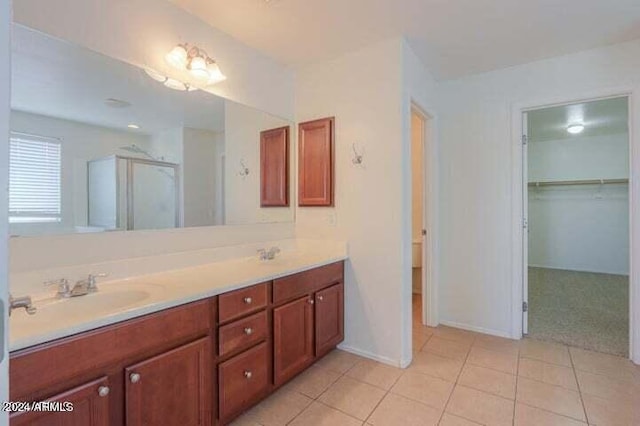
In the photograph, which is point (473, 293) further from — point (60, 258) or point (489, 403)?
point (60, 258)

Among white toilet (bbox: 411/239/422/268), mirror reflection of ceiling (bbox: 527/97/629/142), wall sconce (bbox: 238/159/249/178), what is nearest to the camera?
wall sconce (bbox: 238/159/249/178)

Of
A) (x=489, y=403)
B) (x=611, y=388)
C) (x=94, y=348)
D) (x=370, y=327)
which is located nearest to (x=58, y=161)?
(x=94, y=348)

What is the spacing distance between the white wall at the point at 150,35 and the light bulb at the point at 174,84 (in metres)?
0.07

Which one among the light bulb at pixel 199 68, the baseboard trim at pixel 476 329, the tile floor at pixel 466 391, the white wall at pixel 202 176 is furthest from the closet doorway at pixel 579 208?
the light bulb at pixel 199 68

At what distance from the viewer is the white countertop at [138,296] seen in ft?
3.58

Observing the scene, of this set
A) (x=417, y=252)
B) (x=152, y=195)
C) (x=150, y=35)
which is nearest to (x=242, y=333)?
(x=152, y=195)

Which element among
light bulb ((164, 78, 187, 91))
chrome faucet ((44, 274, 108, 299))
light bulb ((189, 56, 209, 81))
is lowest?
chrome faucet ((44, 274, 108, 299))

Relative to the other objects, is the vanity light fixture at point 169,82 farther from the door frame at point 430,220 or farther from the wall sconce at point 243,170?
the door frame at point 430,220

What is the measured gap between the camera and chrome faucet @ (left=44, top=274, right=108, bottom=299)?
4.78 ft

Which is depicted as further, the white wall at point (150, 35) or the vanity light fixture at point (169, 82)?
the vanity light fixture at point (169, 82)

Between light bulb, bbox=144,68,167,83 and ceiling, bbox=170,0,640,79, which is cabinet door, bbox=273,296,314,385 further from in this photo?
ceiling, bbox=170,0,640,79

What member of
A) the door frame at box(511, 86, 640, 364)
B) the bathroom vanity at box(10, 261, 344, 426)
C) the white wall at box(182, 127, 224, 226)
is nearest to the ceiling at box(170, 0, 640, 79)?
the door frame at box(511, 86, 640, 364)

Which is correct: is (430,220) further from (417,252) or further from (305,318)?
(305,318)

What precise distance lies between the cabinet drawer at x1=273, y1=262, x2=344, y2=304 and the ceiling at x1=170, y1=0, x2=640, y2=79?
5.58ft
